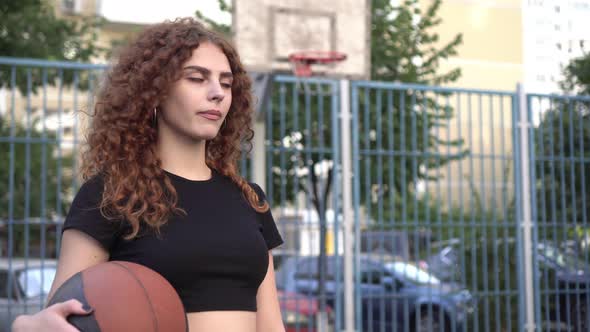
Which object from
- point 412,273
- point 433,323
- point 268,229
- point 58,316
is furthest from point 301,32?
point 58,316

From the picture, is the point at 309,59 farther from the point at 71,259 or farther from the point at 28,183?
the point at 71,259

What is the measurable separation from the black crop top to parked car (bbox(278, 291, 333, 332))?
13.4ft

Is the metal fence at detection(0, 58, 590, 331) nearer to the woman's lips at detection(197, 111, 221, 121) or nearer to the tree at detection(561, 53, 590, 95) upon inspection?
the tree at detection(561, 53, 590, 95)

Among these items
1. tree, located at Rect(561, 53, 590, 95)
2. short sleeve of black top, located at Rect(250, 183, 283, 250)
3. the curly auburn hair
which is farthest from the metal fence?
the curly auburn hair

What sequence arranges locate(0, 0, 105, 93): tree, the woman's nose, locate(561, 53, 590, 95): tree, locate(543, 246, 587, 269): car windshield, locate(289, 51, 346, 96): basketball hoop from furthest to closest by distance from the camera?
locate(0, 0, 105, 93): tree → locate(561, 53, 590, 95): tree → locate(543, 246, 587, 269): car windshield → locate(289, 51, 346, 96): basketball hoop → the woman's nose

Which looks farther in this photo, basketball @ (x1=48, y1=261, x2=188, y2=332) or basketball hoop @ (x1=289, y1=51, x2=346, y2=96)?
basketball hoop @ (x1=289, y1=51, x2=346, y2=96)

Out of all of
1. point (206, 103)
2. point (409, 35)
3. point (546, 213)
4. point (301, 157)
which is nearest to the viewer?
point (206, 103)

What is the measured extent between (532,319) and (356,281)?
1.66 meters

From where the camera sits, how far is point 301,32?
7.48m

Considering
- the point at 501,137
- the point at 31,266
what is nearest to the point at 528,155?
the point at 501,137

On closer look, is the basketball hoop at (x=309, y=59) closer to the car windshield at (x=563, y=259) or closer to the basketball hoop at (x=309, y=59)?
the basketball hoop at (x=309, y=59)

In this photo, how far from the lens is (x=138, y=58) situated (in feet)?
7.59

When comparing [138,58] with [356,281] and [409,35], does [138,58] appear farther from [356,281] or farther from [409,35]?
[409,35]

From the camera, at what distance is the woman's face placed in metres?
2.17
